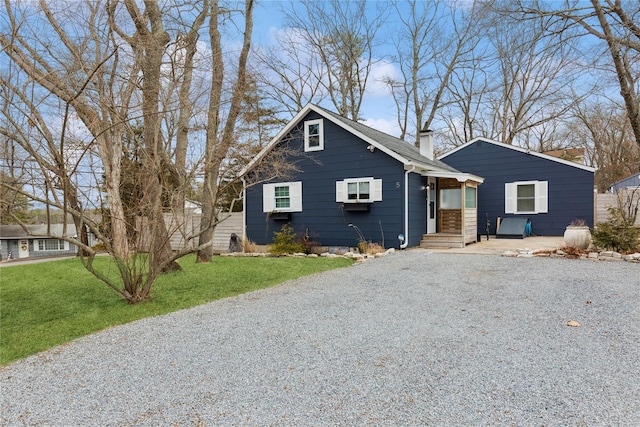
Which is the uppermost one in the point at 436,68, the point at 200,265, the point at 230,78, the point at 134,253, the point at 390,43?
the point at 390,43

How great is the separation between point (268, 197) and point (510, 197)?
29.6 feet

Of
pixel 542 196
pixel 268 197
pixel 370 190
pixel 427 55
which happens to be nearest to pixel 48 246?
pixel 268 197

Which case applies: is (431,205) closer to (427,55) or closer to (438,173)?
(438,173)

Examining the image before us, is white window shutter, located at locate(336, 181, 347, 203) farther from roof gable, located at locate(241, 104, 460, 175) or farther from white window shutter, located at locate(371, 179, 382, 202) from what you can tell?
roof gable, located at locate(241, 104, 460, 175)

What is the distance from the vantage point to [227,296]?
5.72 m

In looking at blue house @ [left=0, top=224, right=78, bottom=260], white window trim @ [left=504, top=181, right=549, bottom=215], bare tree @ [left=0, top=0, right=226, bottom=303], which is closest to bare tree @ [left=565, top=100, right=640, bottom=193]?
white window trim @ [left=504, top=181, right=549, bottom=215]

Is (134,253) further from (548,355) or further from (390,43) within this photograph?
(390,43)

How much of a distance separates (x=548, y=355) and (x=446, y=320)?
114 cm

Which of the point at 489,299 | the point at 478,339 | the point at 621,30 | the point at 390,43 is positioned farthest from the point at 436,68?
the point at 478,339

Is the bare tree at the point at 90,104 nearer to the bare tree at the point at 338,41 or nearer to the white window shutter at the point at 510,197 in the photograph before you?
the white window shutter at the point at 510,197

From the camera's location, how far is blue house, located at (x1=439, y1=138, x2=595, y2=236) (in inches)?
512

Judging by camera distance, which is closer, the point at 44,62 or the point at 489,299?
the point at 489,299

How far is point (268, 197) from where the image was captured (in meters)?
12.9

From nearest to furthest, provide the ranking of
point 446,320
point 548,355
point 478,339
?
point 548,355, point 478,339, point 446,320
